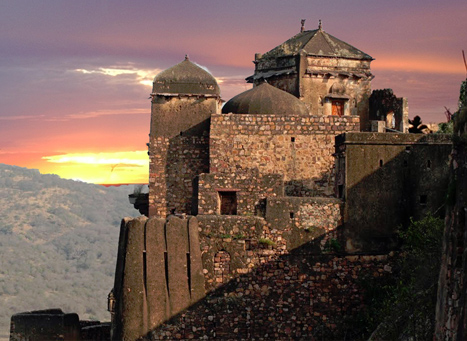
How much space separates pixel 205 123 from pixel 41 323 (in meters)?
8.00

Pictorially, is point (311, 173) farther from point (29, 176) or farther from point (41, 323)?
point (29, 176)

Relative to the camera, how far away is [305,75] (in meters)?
30.2

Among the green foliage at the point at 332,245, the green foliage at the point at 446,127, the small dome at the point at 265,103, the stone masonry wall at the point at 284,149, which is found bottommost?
the green foliage at the point at 332,245

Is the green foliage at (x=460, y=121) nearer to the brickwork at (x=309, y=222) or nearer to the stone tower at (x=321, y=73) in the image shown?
the brickwork at (x=309, y=222)

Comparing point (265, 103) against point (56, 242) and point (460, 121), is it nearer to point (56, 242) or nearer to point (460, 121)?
point (460, 121)

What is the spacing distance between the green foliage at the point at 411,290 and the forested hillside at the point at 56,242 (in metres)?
67.6

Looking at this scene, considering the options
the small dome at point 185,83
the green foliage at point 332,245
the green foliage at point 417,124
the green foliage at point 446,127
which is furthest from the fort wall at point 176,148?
the green foliage at point 417,124

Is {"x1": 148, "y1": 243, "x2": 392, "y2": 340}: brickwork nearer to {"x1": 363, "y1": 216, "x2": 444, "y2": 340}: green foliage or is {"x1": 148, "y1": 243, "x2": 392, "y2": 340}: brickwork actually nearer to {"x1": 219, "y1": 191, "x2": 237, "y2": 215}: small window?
{"x1": 363, "y1": 216, "x2": 444, "y2": 340}: green foliage

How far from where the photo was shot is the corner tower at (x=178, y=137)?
27.2 m

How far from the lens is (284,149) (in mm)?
26109

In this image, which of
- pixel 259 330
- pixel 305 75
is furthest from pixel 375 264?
pixel 305 75

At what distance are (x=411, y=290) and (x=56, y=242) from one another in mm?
132882

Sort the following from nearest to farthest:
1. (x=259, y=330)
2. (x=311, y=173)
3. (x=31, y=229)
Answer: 1. (x=259, y=330)
2. (x=311, y=173)
3. (x=31, y=229)

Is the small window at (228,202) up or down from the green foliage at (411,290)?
up
